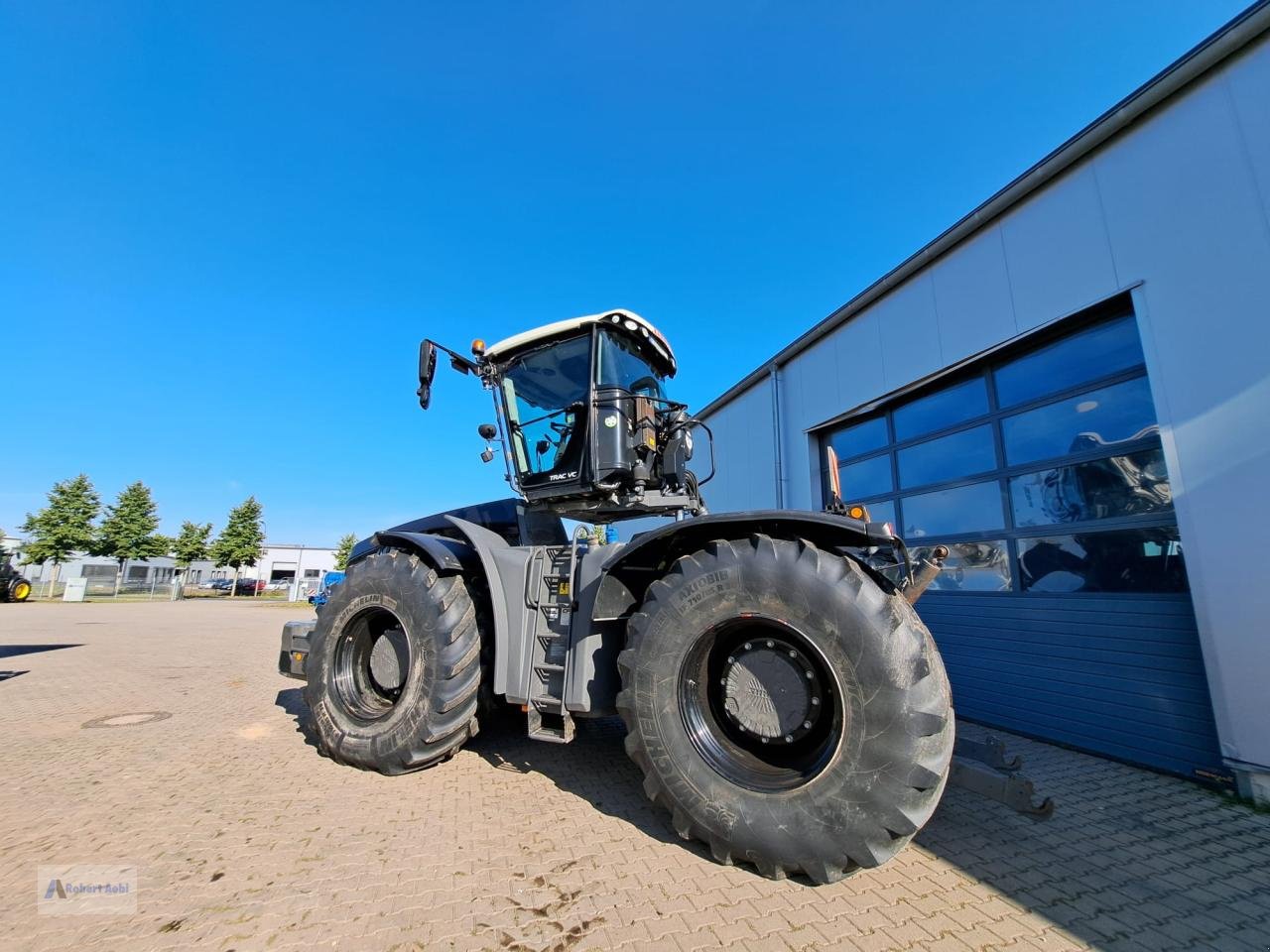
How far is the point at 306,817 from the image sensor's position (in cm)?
279

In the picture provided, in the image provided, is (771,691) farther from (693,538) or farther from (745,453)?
(745,453)

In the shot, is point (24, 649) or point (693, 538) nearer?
point (693, 538)

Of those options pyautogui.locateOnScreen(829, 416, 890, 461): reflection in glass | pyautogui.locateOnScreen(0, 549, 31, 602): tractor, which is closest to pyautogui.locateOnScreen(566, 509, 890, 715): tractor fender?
pyautogui.locateOnScreen(829, 416, 890, 461): reflection in glass

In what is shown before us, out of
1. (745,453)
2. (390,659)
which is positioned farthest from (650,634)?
(745,453)

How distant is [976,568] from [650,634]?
4.42m

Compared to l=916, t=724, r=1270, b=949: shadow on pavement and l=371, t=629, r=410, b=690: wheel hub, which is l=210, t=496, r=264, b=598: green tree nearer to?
l=371, t=629, r=410, b=690: wheel hub

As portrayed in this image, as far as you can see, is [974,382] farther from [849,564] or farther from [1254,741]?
[849,564]

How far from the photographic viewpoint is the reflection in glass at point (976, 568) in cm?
509

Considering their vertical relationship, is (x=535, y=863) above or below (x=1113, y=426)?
below

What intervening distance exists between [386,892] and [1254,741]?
17.0ft

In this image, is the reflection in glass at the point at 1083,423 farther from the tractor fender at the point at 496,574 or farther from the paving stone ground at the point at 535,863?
the tractor fender at the point at 496,574

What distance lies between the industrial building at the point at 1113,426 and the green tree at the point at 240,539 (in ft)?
139

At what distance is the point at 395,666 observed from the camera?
12.5ft

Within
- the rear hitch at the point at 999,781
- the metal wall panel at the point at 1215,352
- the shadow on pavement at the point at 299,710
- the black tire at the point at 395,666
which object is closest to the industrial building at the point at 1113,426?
the metal wall panel at the point at 1215,352
